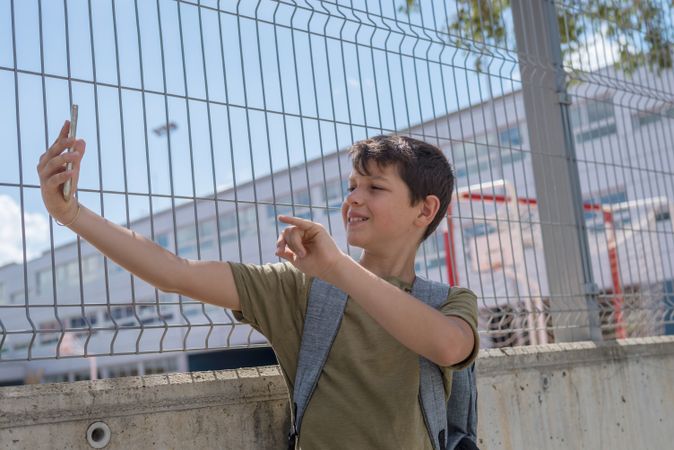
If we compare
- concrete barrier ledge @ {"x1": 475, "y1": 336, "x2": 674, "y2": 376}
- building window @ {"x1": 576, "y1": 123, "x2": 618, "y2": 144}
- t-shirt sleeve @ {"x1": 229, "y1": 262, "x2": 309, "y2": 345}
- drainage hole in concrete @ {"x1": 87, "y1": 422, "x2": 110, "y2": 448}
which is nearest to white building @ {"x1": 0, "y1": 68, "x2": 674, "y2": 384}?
building window @ {"x1": 576, "y1": 123, "x2": 618, "y2": 144}

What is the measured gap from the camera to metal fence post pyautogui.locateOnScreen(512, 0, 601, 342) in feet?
13.1

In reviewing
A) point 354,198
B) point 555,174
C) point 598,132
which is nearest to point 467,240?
point 555,174

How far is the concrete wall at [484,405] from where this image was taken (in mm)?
2230

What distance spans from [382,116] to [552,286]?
4.22ft

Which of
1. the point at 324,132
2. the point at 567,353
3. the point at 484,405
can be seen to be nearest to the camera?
the point at 324,132

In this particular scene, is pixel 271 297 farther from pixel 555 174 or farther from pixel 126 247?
pixel 555 174

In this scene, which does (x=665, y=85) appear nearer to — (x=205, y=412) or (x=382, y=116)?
(x=382, y=116)

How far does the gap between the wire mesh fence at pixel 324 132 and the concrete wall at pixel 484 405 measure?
5.4 inches

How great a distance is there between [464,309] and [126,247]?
833 mm

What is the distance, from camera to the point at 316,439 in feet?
6.93

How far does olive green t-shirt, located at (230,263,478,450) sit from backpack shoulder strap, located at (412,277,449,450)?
0.02 metres

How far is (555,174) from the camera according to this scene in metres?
4.12

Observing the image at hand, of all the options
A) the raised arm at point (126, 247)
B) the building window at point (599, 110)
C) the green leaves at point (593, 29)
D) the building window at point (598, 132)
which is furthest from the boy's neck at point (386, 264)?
the building window at point (599, 110)

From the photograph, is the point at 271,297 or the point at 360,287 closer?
the point at 360,287
